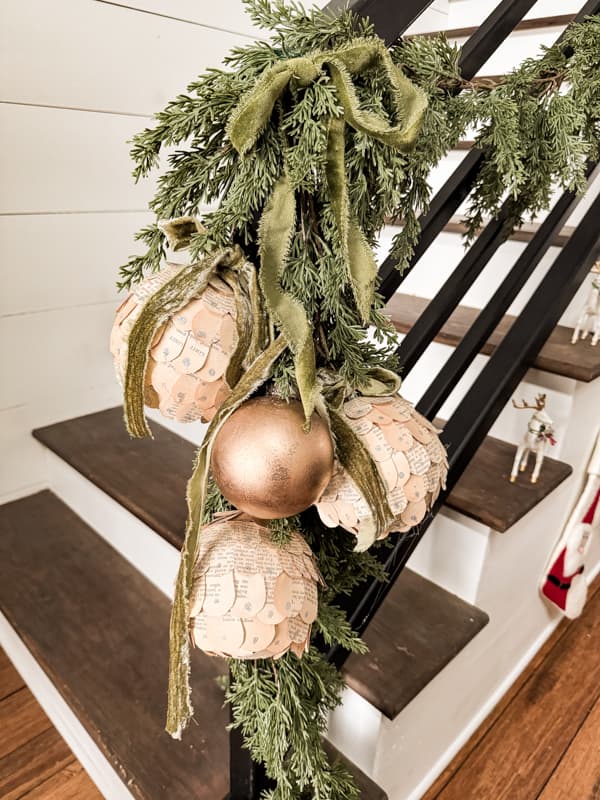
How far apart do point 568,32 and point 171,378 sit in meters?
0.55

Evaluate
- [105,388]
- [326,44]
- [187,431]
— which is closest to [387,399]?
[326,44]

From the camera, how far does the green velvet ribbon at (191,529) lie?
0.37 metres

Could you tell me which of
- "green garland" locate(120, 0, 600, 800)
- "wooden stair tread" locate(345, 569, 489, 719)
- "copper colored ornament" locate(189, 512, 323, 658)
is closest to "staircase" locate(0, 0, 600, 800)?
"wooden stair tread" locate(345, 569, 489, 719)

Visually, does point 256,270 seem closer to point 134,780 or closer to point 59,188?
point 134,780

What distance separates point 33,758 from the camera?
1.18m

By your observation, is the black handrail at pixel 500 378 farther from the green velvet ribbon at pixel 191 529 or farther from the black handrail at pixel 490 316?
the green velvet ribbon at pixel 191 529

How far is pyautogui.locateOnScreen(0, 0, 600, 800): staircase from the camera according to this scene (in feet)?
2.77

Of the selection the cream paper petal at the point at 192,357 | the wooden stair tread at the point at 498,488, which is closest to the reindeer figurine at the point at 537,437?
the wooden stair tread at the point at 498,488

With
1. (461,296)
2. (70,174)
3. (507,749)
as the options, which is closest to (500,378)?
(461,296)

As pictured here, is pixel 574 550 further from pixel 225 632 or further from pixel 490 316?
pixel 225 632

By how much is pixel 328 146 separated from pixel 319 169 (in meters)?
0.02

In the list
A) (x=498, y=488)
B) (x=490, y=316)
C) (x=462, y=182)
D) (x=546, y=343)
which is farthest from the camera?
(x=546, y=343)

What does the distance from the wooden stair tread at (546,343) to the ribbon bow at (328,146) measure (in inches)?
29.8

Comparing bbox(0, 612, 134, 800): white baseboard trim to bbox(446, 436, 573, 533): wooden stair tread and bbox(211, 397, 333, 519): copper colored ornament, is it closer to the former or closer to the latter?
bbox(446, 436, 573, 533): wooden stair tread
